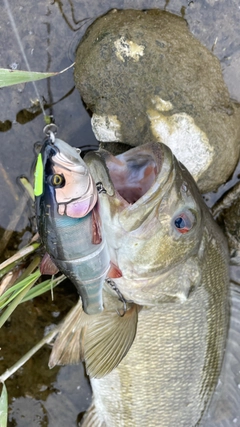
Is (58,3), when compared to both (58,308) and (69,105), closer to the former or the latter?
(69,105)

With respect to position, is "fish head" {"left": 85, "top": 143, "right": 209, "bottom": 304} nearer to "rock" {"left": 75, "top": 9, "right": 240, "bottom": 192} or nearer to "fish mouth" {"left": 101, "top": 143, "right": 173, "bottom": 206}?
"fish mouth" {"left": 101, "top": 143, "right": 173, "bottom": 206}

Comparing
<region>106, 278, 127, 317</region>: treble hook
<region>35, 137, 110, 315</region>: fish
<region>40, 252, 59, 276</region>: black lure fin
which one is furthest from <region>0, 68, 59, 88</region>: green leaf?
<region>106, 278, 127, 317</region>: treble hook

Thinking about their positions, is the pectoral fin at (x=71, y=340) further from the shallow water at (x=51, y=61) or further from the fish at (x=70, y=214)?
the fish at (x=70, y=214)

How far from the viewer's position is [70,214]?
1.47m

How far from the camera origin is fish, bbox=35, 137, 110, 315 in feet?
4.44

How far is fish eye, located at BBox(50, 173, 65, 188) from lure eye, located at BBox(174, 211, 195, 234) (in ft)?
2.41

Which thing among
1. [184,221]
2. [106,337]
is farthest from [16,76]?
[106,337]

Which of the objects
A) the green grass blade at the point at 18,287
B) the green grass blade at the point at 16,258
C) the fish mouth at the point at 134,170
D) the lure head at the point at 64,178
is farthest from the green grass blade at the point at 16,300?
the lure head at the point at 64,178

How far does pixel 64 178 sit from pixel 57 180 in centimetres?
3

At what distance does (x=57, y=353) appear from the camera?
2.72 meters

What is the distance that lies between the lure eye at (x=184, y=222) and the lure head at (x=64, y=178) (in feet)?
1.96

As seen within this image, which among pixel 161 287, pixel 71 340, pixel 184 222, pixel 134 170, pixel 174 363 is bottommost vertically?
pixel 71 340

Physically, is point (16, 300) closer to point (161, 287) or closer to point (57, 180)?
point (161, 287)

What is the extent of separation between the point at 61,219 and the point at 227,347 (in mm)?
2007
